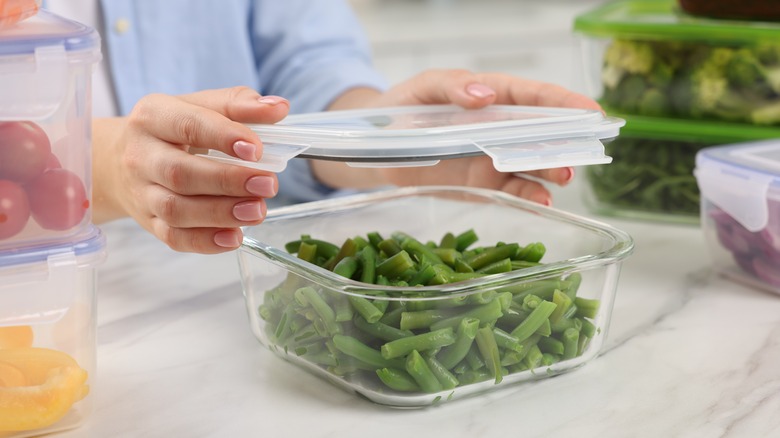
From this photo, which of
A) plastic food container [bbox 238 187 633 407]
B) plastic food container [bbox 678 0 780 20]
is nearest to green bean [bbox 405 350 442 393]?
plastic food container [bbox 238 187 633 407]

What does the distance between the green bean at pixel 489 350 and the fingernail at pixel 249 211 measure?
7.6 inches

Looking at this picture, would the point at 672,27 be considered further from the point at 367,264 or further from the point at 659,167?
the point at 367,264

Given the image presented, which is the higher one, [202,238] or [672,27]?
[672,27]

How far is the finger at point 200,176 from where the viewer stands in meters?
0.71

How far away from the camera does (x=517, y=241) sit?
91 centimetres

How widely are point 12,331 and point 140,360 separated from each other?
0.60ft

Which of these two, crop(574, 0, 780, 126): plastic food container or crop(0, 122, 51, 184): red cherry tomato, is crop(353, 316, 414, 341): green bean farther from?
crop(574, 0, 780, 126): plastic food container

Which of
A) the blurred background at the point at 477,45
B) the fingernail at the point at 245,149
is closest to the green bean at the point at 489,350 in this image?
the fingernail at the point at 245,149

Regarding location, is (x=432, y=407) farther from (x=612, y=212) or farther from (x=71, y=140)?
(x=612, y=212)

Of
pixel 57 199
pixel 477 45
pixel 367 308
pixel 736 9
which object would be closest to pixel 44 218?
pixel 57 199

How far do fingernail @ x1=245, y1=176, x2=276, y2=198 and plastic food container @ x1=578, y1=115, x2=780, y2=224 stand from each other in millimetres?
616

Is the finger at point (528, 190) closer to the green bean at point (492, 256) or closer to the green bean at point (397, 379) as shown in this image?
the green bean at point (492, 256)

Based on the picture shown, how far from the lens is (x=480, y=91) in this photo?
0.92m

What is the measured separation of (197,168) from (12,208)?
15cm
